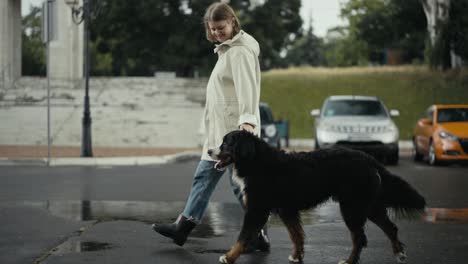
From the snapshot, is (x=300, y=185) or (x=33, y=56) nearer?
(x=300, y=185)

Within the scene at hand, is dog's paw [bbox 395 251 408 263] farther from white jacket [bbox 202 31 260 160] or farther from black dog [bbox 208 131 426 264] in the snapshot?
white jacket [bbox 202 31 260 160]

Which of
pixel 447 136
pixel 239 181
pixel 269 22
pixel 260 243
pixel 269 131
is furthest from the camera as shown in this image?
pixel 269 22

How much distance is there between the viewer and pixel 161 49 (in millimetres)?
59094

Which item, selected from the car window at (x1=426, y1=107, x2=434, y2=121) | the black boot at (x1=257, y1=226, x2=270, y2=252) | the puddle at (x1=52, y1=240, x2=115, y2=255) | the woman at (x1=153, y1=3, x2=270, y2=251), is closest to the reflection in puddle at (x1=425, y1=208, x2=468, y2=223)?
the black boot at (x1=257, y1=226, x2=270, y2=252)

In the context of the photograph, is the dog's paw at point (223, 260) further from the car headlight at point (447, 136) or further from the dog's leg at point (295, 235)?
the car headlight at point (447, 136)

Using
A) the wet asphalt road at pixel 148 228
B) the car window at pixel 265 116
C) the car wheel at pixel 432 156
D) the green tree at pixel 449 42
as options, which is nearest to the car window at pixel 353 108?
the car window at pixel 265 116

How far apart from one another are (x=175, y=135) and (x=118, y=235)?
2023 centimetres

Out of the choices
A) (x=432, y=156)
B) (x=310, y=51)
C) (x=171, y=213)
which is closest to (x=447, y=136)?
(x=432, y=156)

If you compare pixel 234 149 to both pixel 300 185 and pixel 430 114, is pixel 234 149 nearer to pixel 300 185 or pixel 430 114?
pixel 300 185

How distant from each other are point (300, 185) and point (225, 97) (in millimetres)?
1116

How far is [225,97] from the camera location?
6.99 meters

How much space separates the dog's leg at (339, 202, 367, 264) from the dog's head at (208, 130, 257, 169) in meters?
0.89

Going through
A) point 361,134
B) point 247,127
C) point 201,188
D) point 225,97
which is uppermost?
point 225,97

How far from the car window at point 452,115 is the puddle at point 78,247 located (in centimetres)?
1384
